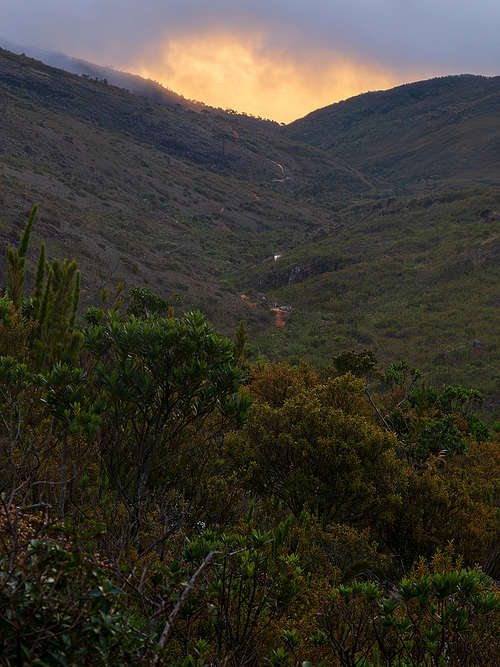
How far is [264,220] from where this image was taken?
8925 centimetres

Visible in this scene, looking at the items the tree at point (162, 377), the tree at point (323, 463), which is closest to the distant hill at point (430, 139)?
the tree at point (323, 463)

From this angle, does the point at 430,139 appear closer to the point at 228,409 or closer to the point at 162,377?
the point at 228,409

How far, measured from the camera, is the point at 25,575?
1.81 m

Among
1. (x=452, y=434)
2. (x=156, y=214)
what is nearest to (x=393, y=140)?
(x=156, y=214)

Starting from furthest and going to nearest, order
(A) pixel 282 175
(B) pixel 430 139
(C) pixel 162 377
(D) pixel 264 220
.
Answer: (B) pixel 430 139 → (A) pixel 282 175 → (D) pixel 264 220 → (C) pixel 162 377

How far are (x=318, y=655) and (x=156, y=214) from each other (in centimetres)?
7606

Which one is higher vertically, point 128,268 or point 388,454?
point 388,454

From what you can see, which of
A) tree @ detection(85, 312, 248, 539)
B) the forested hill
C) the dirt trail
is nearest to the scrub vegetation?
tree @ detection(85, 312, 248, 539)

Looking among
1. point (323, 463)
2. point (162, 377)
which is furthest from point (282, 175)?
point (162, 377)

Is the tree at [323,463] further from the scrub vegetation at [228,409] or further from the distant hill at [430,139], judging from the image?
the distant hill at [430,139]

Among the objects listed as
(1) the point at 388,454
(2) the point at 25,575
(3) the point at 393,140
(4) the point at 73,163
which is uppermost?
(3) the point at 393,140

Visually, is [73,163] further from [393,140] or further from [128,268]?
[393,140]

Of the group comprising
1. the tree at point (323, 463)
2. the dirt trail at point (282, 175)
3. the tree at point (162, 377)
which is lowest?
the tree at point (323, 463)

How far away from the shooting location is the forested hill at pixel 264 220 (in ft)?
123
